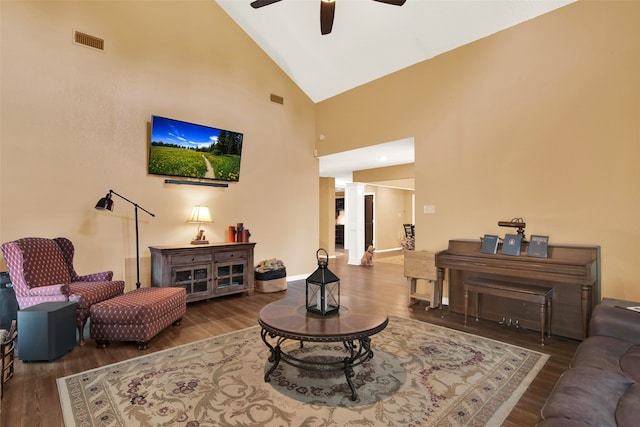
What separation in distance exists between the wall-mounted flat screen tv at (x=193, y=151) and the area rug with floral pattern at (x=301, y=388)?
2.72m

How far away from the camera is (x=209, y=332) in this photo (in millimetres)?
3475

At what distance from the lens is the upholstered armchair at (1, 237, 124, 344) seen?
3033mm

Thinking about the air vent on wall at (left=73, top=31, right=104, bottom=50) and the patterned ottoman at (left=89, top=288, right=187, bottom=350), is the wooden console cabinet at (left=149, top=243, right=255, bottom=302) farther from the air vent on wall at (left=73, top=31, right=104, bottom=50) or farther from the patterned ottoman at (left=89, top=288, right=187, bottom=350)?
the air vent on wall at (left=73, top=31, right=104, bottom=50)

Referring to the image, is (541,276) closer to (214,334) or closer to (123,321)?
(214,334)

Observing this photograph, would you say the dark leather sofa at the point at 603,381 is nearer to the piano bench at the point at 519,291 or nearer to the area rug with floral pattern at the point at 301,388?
the area rug with floral pattern at the point at 301,388

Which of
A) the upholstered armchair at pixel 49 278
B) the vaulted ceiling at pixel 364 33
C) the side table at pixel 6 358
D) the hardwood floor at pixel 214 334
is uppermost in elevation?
the vaulted ceiling at pixel 364 33

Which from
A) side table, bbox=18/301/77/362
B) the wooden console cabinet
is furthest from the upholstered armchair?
the wooden console cabinet

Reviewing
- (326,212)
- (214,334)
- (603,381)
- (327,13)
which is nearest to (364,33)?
(327,13)

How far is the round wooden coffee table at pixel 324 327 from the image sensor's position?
215cm

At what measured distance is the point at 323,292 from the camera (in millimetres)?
2484

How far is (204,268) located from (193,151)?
1.76 metres

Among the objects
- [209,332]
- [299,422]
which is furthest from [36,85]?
[299,422]

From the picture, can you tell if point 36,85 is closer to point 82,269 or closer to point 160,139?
point 160,139

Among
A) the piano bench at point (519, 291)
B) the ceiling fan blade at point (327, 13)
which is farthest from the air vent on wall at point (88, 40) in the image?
the piano bench at point (519, 291)
